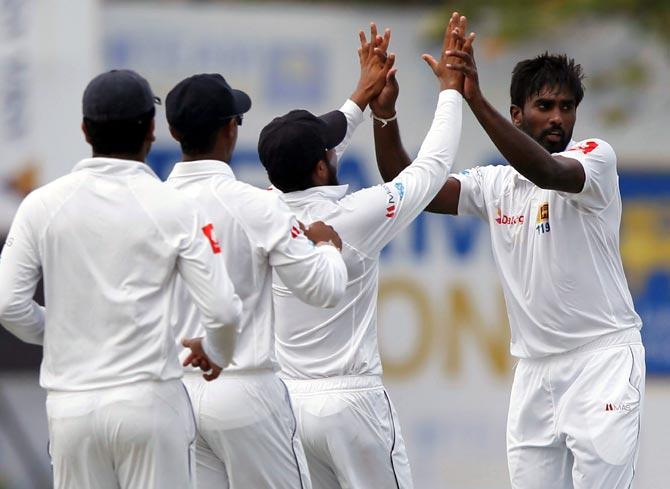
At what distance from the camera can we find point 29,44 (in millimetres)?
9930

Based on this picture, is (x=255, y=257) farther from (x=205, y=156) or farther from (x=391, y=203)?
(x=391, y=203)

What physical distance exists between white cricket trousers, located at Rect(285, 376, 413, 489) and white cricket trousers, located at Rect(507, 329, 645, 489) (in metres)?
0.55

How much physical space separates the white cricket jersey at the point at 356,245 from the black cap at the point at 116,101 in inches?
41.5

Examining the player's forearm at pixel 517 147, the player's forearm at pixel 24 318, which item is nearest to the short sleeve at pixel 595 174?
the player's forearm at pixel 517 147

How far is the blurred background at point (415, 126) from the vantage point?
10.0 m

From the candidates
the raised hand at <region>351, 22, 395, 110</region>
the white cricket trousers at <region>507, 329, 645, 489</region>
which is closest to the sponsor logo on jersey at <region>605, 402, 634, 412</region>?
the white cricket trousers at <region>507, 329, 645, 489</region>

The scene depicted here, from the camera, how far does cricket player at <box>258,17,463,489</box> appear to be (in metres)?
5.82

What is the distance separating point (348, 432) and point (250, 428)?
76 centimetres

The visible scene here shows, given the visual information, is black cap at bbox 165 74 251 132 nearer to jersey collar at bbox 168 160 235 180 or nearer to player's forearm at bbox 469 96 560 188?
jersey collar at bbox 168 160 235 180

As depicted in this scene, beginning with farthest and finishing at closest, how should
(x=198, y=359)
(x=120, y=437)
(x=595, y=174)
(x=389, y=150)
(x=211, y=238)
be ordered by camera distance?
(x=389, y=150) → (x=595, y=174) → (x=198, y=359) → (x=211, y=238) → (x=120, y=437)

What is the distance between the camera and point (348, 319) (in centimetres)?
598

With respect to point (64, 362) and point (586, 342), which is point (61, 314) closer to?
point (64, 362)

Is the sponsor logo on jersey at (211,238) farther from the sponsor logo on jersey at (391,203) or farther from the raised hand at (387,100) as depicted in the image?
the raised hand at (387,100)

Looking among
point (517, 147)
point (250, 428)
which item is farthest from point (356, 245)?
point (250, 428)
